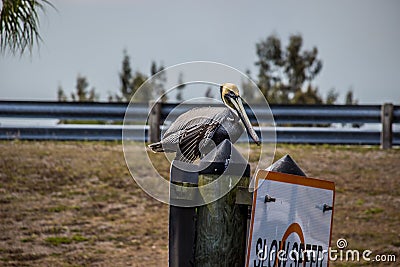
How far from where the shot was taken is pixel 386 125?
11.8 m

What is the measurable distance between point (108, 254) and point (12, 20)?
2596mm

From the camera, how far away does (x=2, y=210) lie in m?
9.65

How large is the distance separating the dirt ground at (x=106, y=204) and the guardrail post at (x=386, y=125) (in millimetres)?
154

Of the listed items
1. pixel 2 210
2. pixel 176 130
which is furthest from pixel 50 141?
pixel 176 130

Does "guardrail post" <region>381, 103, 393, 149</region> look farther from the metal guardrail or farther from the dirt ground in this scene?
the dirt ground

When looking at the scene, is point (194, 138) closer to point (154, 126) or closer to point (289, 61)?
point (154, 126)

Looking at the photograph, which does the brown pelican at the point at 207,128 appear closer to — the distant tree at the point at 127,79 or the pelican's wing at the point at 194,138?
the pelican's wing at the point at 194,138

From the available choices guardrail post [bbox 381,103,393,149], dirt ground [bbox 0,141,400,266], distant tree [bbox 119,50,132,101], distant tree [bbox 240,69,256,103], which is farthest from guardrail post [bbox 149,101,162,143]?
distant tree [bbox 119,50,132,101]

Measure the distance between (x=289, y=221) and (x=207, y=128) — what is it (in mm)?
667

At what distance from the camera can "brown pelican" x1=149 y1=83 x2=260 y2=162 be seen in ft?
14.7

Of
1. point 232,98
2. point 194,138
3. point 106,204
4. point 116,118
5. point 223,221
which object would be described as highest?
point 116,118

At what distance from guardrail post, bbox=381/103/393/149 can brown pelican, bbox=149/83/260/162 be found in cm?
766

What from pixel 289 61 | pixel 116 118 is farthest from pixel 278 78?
pixel 116 118

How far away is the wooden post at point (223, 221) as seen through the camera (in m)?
4.36
